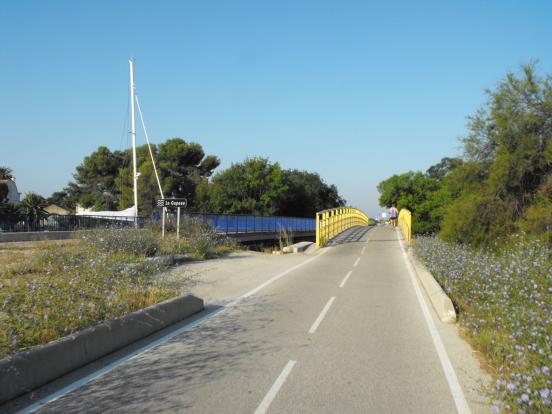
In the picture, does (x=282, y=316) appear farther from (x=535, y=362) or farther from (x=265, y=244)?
(x=265, y=244)

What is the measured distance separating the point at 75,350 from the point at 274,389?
2.58 metres

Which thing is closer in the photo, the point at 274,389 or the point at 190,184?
the point at 274,389

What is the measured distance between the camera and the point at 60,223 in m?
23.8

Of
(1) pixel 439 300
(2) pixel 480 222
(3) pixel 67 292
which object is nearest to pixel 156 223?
(2) pixel 480 222

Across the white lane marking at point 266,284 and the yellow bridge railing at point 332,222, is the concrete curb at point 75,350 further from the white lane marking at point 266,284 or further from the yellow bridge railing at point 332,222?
the yellow bridge railing at point 332,222

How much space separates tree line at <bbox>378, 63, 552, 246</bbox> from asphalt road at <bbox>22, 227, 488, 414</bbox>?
9.44 metres

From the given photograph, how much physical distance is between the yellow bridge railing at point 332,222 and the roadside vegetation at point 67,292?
14625 mm

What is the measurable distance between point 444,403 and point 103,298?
16.9 feet

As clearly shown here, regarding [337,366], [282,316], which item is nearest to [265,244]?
[282,316]

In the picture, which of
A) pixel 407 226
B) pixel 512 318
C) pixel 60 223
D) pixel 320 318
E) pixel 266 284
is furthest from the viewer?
pixel 407 226

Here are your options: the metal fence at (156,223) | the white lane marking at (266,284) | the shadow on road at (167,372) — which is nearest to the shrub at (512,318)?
the shadow on road at (167,372)

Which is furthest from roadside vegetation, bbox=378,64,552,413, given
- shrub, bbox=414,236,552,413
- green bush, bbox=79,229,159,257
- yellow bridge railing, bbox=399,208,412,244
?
green bush, bbox=79,229,159,257

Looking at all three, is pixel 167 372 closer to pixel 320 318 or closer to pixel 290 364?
pixel 290 364

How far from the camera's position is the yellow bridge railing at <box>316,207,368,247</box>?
27864mm
